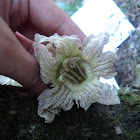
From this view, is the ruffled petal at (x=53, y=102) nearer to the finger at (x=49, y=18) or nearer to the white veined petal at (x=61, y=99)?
the white veined petal at (x=61, y=99)

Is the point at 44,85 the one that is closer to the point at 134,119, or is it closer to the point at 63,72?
the point at 63,72

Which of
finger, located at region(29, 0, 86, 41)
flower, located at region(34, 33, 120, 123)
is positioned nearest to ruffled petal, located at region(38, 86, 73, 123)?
flower, located at region(34, 33, 120, 123)

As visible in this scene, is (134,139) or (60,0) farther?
(60,0)

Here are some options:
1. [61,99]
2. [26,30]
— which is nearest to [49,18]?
[26,30]

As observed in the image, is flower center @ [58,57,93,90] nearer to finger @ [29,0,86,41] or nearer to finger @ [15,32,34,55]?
finger @ [29,0,86,41]

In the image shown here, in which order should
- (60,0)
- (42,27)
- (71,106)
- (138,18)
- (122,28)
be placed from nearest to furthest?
(71,106) → (42,27) → (122,28) → (138,18) → (60,0)

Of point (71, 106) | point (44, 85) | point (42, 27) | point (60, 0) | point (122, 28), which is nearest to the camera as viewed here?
point (71, 106)

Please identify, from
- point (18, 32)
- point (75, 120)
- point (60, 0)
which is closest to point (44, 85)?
point (75, 120)
